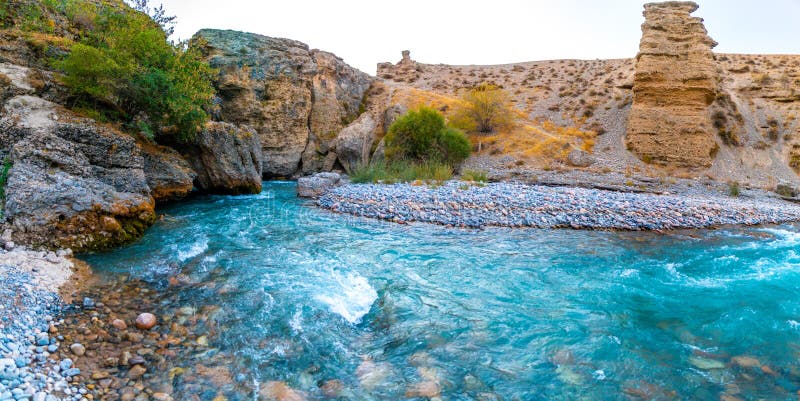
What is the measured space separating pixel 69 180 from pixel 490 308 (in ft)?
28.5

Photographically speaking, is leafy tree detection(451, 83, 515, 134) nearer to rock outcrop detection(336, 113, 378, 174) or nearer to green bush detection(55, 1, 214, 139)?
rock outcrop detection(336, 113, 378, 174)

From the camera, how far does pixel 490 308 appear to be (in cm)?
650

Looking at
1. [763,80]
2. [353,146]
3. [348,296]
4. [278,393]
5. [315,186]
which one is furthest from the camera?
[763,80]

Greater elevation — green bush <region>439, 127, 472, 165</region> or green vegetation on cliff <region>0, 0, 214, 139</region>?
green vegetation on cliff <region>0, 0, 214, 139</region>

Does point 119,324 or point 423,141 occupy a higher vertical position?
point 423,141

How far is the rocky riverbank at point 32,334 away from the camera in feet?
11.8

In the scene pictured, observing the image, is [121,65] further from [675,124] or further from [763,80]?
[763,80]

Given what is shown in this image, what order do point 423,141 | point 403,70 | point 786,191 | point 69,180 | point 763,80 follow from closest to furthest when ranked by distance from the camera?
point 69,180, point 786,191, point 423,141, point 763,80, point 403,70

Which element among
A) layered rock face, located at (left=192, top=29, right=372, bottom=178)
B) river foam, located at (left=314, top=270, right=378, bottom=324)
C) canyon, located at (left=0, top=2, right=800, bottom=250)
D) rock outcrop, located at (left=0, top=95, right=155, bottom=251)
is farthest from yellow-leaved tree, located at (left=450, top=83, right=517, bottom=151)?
river foam, located at (left=314, top=270, right=378, bottom=324)

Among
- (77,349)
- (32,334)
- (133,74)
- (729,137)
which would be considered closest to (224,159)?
(133,74)

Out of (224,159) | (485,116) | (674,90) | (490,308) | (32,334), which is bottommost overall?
(490,308)

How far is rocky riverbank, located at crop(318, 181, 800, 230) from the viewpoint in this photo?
505 inches

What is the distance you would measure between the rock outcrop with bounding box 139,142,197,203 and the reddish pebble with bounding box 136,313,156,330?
888cm

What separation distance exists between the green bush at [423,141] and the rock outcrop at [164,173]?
12.9m
